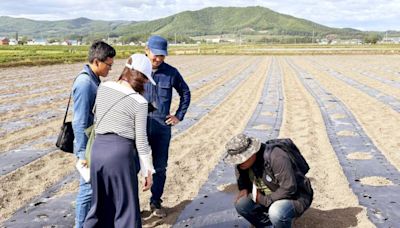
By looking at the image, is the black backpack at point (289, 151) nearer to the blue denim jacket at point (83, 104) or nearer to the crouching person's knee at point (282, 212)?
the crouching person's knee at point (282, 212)

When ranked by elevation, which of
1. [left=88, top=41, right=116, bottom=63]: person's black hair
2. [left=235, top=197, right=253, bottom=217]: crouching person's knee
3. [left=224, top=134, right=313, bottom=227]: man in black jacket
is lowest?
[left=235, top=197, right=253, bottom=217]: crouching person's knee

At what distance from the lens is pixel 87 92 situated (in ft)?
10.4

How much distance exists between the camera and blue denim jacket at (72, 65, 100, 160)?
3186 millimetres

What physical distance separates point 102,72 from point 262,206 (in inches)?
67.9

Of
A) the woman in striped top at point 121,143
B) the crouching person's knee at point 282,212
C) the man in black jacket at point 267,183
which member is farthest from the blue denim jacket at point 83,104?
the crouching person's knee at point 282,212

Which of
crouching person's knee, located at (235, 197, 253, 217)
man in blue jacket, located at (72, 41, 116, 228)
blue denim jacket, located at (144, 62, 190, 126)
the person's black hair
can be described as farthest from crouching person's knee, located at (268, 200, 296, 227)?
the person's black hair

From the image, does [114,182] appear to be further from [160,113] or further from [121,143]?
[160,113]

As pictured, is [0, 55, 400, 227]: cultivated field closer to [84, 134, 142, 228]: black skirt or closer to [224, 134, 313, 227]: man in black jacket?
[224, 134, 313, 227]: man in black jacket

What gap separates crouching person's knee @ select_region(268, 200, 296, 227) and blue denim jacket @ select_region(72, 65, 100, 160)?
1.54 m

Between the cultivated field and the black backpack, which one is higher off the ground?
the black backpack

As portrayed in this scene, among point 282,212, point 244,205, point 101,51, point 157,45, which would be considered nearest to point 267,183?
point 282,212

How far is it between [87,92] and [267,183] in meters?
1.56

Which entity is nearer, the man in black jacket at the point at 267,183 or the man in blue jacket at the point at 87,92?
the man in blue jacket at the point at 87,92

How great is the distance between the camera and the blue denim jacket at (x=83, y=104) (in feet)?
10.5
